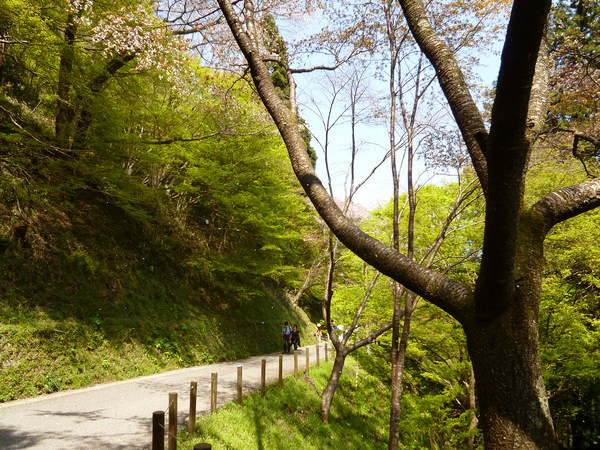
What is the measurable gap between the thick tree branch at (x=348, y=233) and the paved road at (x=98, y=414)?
4.96 meters

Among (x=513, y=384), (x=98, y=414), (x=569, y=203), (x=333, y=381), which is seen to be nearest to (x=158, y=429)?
(x=98, y=414)

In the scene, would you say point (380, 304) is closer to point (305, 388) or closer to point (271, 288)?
point (305, 388)

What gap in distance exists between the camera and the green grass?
21.6 ft

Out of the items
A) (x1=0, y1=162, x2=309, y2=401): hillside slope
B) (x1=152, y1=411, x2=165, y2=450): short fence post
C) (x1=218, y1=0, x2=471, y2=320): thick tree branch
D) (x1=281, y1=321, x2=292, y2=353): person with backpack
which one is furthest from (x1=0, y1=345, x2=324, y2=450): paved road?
(x1=281, y1=321, x2=292, y2=353): person with backpack

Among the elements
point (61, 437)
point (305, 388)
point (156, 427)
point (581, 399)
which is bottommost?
point (581, 399)

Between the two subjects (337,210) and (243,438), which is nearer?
(337,210)

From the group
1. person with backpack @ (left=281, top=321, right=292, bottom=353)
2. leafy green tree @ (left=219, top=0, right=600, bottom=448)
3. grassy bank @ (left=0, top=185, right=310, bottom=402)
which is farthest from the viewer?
person with backpack @ (left=281, top=321, right=292, bottom=353)

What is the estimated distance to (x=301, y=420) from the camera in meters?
9.11

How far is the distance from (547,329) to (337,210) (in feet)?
34.0

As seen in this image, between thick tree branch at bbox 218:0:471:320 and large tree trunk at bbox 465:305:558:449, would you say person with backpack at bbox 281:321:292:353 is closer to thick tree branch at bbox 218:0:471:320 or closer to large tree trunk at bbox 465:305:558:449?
thick tree branch at bbox 218:0:471:320

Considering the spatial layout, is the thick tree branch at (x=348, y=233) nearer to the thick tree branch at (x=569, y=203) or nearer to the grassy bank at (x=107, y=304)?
the thick tree branch at (x=569, y=203)

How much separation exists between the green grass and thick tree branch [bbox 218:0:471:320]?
4.90 meters

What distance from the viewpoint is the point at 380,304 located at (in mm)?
11359

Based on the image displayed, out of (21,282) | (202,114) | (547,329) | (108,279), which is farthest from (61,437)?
(547,329)
